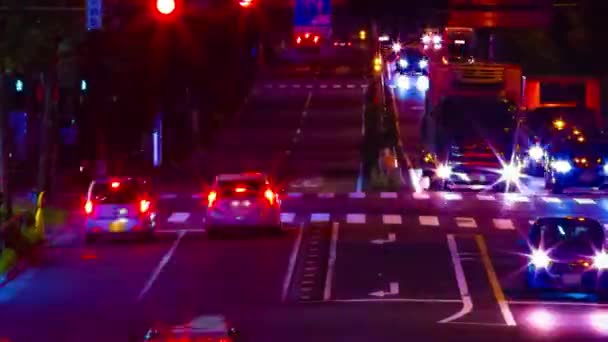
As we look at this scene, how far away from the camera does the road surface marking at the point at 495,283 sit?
74.3 feet

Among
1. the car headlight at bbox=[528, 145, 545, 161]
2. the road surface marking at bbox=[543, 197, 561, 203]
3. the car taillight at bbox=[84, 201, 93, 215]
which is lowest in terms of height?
the road surface marking at bbox=[543, 197, 561, 203]

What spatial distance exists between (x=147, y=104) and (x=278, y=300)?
35.2m

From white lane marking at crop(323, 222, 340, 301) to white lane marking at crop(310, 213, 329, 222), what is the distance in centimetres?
95

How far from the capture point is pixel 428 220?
38188mm

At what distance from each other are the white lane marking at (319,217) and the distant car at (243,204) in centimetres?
480

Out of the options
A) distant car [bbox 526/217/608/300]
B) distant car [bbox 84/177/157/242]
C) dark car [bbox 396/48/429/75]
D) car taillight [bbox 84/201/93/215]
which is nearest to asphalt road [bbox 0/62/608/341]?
distant car [bbox 526/217/608/300]

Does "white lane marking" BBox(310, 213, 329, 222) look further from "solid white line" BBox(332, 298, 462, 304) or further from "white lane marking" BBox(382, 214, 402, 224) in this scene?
"solid white line" BBox(332, 298, 462, 304)

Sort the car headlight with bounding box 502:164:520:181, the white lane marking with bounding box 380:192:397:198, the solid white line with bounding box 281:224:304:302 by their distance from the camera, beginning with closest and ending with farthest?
the solid white line with bounding box 281:224:304:302 → the white lane marking with bounding box 380:192:397:198 → the car headlight with bounding box 502:164:520:181

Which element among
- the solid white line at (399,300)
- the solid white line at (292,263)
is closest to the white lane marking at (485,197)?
the solid white line at (292,263)

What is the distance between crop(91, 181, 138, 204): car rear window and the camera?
33.4 metres

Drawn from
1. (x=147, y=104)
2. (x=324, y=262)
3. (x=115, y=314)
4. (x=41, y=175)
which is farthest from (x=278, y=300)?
(x=147, y=104)

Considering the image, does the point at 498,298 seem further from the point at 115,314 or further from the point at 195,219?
the point at 195,219

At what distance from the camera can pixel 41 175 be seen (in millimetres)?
42094

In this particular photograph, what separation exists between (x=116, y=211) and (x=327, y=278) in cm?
771
